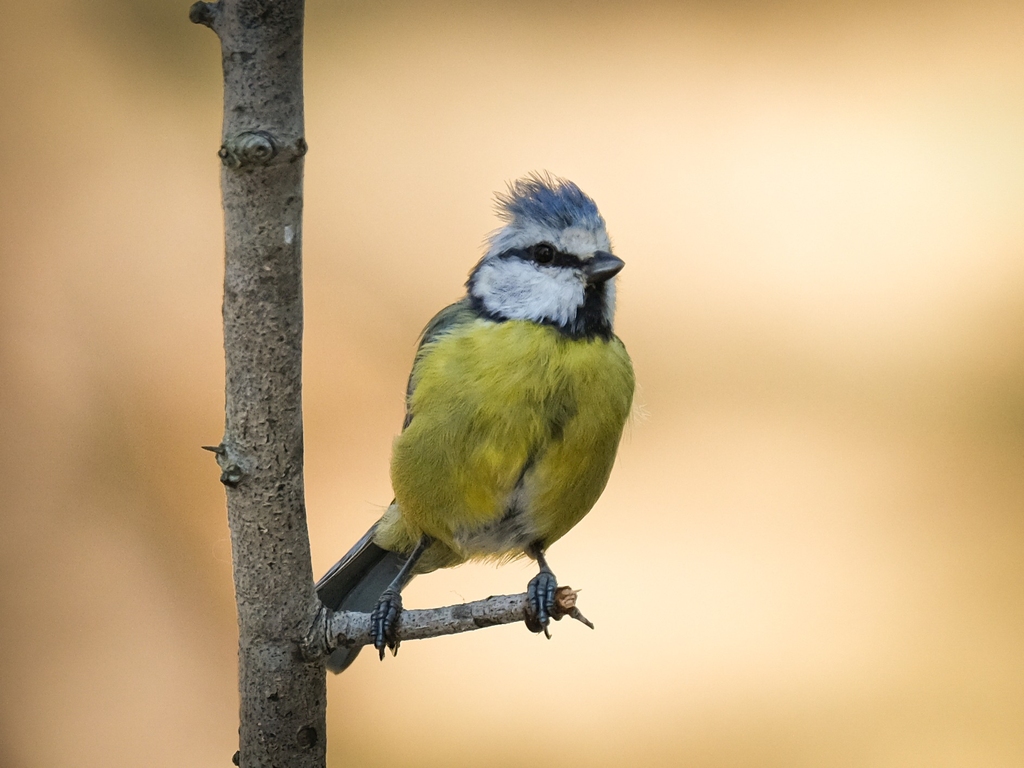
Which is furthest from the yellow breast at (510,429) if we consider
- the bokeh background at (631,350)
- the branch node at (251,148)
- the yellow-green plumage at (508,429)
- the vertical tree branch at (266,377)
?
the bokeh background at (631,350)

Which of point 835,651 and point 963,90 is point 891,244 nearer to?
point 963,90

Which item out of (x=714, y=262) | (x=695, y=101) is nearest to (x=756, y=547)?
(x=714, y=262)

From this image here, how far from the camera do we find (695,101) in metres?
2.10

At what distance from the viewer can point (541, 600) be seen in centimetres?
100

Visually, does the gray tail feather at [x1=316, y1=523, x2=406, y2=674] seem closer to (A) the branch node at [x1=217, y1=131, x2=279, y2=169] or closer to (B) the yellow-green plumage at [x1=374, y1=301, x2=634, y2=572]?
(B) the yellow-green plumage at [x1=374, y1=301, x2=634, y2=572]

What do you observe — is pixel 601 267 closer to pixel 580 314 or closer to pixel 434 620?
pixel 580 314

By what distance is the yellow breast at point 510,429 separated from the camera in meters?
1.12

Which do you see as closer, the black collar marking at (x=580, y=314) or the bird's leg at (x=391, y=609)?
the bird's leg at (x=391, y=609)

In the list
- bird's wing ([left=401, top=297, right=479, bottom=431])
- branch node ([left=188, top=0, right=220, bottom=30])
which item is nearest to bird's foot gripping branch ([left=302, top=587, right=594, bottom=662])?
bird's wing ([left=401, top=297, right=479, bottom=431])

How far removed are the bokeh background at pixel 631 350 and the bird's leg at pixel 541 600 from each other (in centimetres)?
68

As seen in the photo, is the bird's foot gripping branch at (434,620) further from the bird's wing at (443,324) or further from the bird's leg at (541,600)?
the bird's wing at (443,324)

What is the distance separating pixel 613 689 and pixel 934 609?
0.63 m

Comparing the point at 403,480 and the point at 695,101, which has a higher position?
the point at 695,101

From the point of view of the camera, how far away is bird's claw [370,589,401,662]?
3.25 ft
